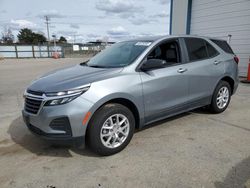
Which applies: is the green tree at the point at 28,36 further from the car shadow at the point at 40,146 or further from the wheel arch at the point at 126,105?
the wheel arch at the point at 126,105

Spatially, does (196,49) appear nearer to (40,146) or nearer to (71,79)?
(71,79)

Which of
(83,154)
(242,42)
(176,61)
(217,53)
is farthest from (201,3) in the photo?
(83,154)

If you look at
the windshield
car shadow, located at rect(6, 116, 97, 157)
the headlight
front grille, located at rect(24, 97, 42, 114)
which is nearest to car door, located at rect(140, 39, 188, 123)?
the windshield

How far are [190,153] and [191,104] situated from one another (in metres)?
1.23

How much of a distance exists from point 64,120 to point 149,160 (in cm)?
126

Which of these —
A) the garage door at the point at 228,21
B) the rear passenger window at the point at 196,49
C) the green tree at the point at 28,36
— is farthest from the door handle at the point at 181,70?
the green tree at the point at 28,36

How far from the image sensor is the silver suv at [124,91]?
2855 millimetres

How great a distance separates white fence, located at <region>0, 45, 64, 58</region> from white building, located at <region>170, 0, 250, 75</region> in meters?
28.9

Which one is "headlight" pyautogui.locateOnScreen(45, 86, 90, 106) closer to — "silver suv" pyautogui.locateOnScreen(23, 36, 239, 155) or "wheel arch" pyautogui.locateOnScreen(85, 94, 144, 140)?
"silver suv" pyautogui.locateOnScreen(23, 36, 239, 155)

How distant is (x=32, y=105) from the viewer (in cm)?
304

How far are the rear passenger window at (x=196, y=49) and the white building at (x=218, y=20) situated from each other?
21.3ft

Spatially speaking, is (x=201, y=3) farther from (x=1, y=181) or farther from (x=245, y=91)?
(x=1, y=181)

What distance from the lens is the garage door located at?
31.6 feet

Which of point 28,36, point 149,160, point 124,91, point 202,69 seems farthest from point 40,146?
point 28,36
